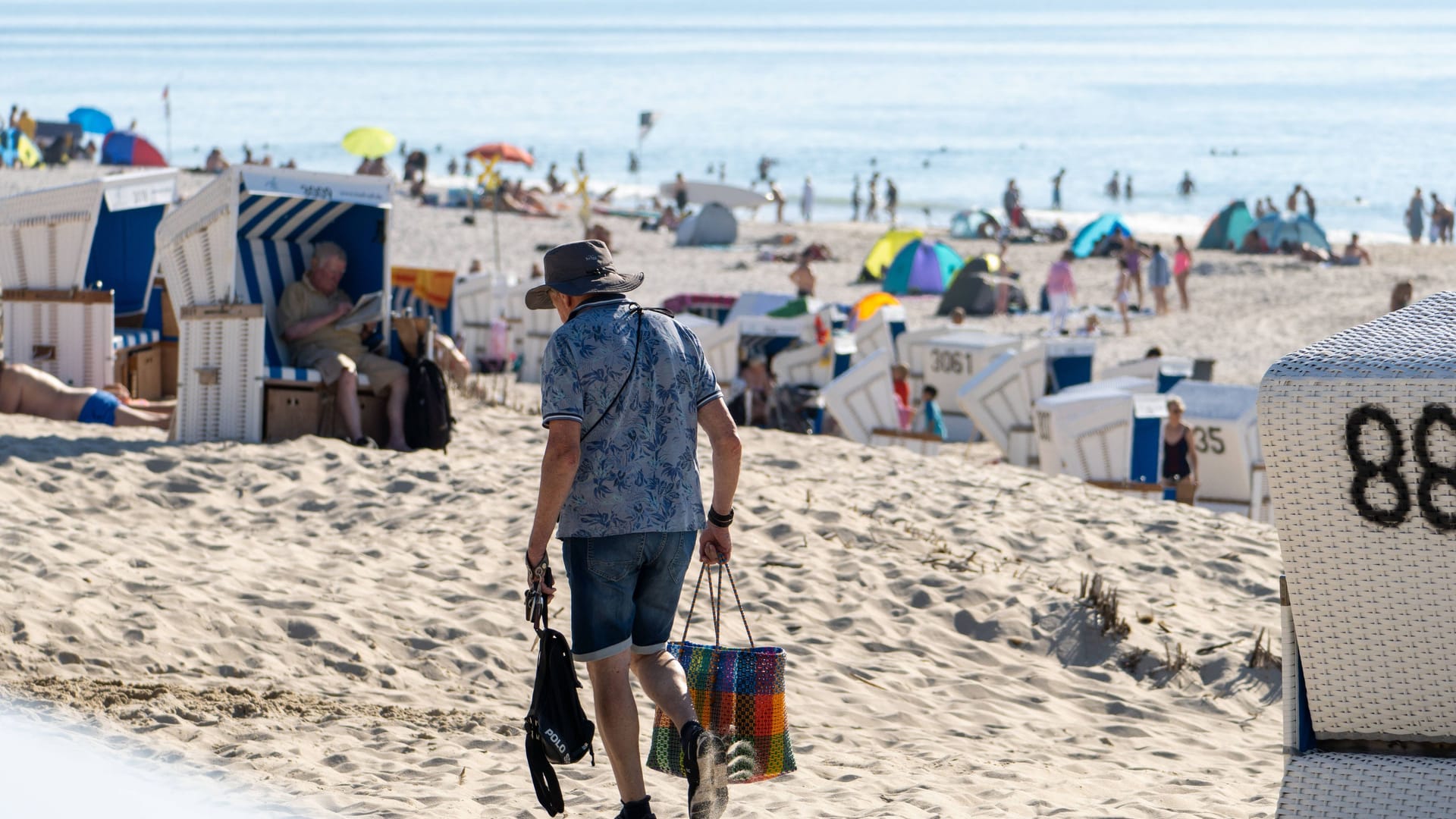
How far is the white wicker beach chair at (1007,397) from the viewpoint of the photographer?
1158 centimetres

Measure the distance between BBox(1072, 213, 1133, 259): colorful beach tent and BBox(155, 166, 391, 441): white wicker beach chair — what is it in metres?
23.6

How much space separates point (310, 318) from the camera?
809cm

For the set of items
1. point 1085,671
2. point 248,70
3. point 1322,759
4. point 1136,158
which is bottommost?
point 1085,671

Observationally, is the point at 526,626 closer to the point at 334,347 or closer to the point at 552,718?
the point at 552,718

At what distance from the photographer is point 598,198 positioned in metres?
42.8

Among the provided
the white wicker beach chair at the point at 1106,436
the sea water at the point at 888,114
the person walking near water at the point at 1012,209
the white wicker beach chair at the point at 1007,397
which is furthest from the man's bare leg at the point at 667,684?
the sea water at the point at 888,114

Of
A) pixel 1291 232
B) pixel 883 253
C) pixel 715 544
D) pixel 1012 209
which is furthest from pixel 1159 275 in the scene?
pixel 715 544

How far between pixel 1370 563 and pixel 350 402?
6.13 meters

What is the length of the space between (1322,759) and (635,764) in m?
1.39

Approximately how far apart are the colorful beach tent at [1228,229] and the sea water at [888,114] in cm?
1258

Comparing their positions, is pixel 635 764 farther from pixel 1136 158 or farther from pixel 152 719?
pixel 1136 158

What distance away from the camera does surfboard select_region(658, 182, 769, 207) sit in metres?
36.5

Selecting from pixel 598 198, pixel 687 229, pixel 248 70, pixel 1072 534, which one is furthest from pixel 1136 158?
pixel 248 70

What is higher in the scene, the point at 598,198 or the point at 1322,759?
the point at 598,198
